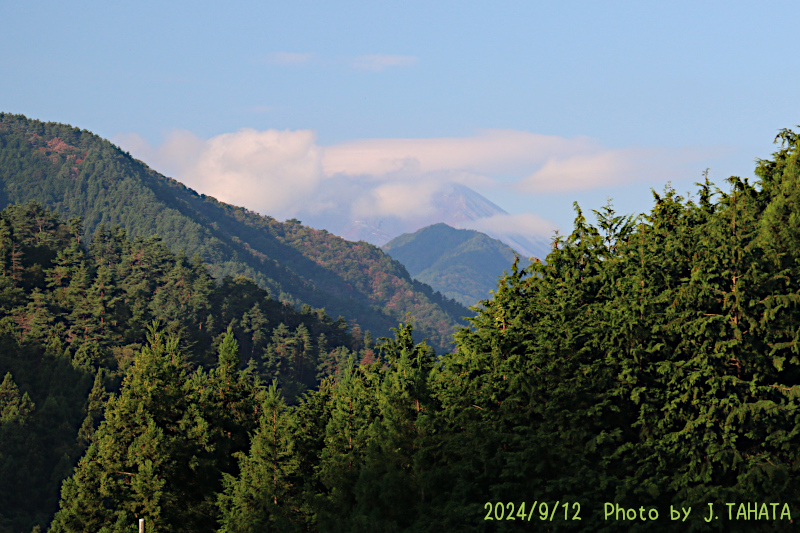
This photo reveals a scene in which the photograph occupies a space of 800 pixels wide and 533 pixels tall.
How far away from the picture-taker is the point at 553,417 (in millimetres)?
26156

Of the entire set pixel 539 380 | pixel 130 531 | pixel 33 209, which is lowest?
pixel 130 531

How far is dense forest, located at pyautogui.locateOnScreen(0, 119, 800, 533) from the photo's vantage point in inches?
933

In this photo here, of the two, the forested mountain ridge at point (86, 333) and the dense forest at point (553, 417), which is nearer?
the dense forest at point (553, 417)

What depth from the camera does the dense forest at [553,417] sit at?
23.7 meters

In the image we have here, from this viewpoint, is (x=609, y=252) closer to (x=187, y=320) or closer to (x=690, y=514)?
(x=690, y=514)

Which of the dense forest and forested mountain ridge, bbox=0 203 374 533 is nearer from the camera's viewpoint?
the dense forest

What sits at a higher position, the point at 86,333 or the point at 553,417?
the point at 86,333

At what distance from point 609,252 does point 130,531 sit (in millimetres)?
20901

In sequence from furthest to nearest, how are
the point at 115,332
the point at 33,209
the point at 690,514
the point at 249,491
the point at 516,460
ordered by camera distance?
1. the point at 33,209
2. the point at 115,332
3. the point at 249,491
4. the point at 516,460
5. the point at 690,514

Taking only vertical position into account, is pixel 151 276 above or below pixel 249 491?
above

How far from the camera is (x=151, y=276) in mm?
123562

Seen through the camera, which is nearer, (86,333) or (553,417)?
(553,417)

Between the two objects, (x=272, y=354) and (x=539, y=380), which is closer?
(x=539, y=380)

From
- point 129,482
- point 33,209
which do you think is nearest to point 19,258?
point 33,209
